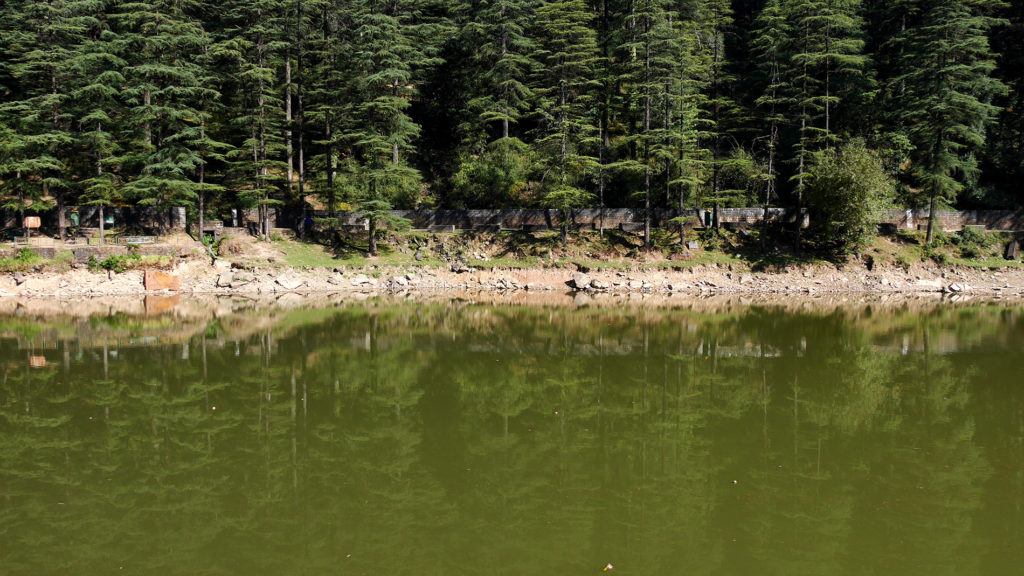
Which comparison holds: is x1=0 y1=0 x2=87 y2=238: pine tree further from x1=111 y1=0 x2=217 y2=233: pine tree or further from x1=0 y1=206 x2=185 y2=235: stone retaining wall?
x1=111 y1=0 x2=217 y2=233: pine tree

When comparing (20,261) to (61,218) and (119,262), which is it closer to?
(119,262)

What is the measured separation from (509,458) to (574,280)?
26.8m

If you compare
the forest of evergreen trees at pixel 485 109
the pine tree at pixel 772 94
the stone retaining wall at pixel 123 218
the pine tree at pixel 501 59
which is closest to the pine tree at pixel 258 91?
the forest of evergreen trees at pixel 485 109

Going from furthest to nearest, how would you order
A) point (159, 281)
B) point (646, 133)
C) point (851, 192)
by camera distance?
point (646, 133), point (851, 192), point (159, 281)

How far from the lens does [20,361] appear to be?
17125 mm

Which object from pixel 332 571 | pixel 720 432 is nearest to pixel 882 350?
pixel 720 432

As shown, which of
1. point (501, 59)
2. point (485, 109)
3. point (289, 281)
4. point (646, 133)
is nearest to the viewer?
point (289, 281)

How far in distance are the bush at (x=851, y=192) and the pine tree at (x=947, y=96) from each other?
4.34m

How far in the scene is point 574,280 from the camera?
36375mm

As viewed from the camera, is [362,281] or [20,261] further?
[362,281]

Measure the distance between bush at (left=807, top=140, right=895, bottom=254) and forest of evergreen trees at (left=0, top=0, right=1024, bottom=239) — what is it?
1735 mm

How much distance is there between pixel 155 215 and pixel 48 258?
6493 millimetres

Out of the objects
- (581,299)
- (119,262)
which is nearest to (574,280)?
(581,299)

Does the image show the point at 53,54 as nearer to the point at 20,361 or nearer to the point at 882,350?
the point at 20,361
